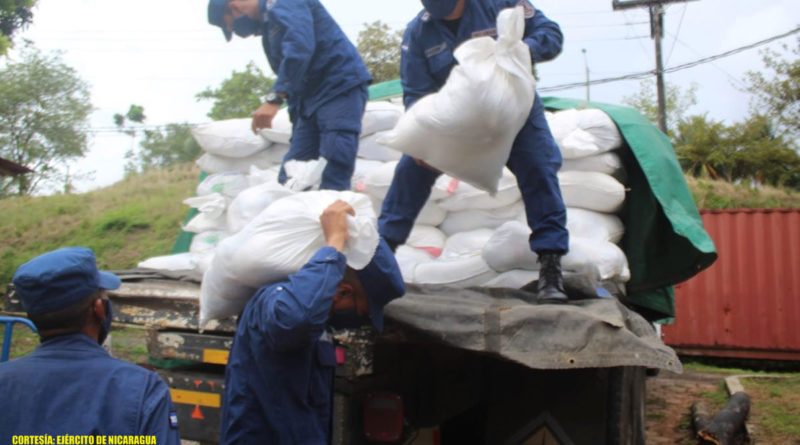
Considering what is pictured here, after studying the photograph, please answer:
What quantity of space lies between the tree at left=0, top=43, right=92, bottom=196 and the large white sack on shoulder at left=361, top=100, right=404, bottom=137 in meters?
20.6

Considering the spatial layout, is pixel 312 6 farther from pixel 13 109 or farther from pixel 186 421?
pixel 13 109

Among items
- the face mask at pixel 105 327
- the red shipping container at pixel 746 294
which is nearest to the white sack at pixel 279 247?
the face mask at pixel 105 327

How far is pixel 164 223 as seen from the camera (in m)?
11.0

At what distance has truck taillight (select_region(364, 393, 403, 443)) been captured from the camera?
2.06m

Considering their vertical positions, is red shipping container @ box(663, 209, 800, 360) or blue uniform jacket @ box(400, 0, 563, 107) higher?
blue uniform jacket @ box(400, 0, 563, 107)

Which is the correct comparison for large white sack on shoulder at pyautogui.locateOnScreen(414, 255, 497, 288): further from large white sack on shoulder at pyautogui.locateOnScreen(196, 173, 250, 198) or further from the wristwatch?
large white sack on shoulder at pyautogui.locateOnScreen(196, 173, 250, 198)

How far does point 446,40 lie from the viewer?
2.78 m

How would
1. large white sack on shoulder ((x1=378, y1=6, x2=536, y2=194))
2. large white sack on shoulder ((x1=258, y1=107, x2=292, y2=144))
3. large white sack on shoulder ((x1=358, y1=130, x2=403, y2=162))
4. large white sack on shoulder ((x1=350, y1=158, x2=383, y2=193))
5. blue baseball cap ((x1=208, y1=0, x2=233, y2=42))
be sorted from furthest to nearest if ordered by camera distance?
large white sack on shoulder ((x1=258, y1=107, x2=292, y2=144)) < large white sack on shoulder ((x1=358, y1=130, x2=403, y2=162)) < large white sack on shoulder ((x1=350, y1=158, x2=383, y2=193)) < blue baseball cap ((x1=208, y1=0, x2=233, y2=42)) < large white sack on shoulder ((x1=378, y1=6, x2=536, y2=194))

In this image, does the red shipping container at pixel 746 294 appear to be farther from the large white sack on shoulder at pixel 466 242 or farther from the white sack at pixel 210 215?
the white sack at pixel 210 215

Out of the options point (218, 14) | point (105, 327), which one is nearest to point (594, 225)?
point (218, 14)

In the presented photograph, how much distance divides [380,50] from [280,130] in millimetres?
14682

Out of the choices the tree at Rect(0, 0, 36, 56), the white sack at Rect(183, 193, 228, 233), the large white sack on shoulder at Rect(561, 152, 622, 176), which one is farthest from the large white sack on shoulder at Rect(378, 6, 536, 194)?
the tree at Rect(0, 0, 36, 56)

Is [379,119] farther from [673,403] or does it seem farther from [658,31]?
[658,31]

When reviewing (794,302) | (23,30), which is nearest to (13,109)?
(23,30)
